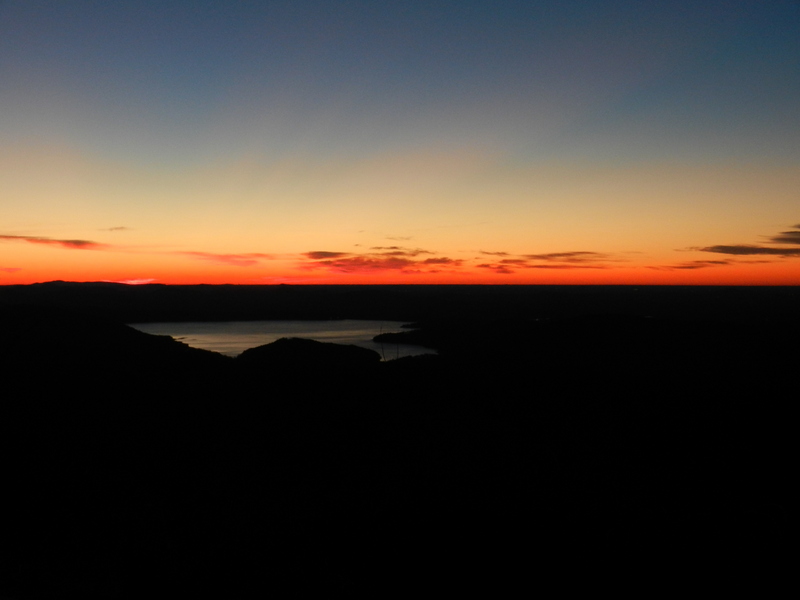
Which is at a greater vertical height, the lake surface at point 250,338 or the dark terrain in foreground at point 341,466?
the dark terrain in foreground at point 341,466

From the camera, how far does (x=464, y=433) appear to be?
20.7 m

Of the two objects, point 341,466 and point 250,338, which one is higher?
point 341,466

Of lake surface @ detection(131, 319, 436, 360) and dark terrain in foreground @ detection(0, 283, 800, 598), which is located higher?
dark terrain in foreground @ detection(0, 283, 800, 598)

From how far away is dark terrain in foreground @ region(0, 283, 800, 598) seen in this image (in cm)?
1173

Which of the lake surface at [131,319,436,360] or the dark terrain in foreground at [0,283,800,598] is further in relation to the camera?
the lake surface at [131,319,436,360]

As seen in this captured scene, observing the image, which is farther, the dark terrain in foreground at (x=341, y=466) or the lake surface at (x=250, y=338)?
the lake surface at (x=250, y=338)

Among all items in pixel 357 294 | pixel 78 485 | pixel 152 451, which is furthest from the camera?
pixel 357 294

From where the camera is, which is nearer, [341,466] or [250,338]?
[341,466]

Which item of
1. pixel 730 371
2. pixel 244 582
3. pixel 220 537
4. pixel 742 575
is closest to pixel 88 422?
pixel 220 537

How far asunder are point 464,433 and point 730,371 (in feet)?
90.4

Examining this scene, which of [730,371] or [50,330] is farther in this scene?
[730,371]

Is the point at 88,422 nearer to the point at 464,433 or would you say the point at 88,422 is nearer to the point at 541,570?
the point at 464,433

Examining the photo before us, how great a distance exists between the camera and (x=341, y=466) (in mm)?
17562

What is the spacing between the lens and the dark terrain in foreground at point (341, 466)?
11727mm
